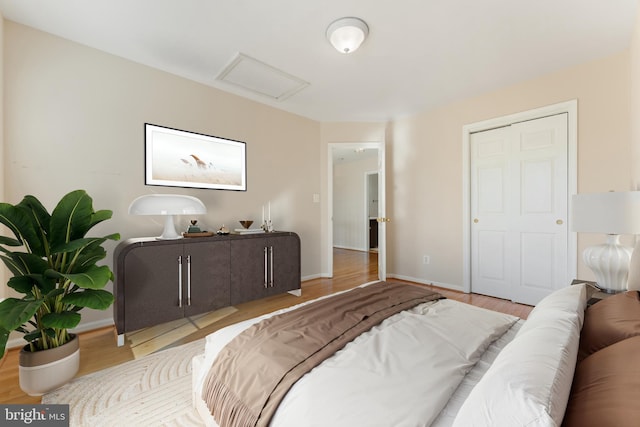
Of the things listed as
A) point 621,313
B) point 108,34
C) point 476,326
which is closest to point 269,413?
point 476,326

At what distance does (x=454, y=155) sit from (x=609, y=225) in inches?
91.5

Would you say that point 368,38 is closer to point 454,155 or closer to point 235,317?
point 454,155

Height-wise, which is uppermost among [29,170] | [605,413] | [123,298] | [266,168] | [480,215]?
[266,168]

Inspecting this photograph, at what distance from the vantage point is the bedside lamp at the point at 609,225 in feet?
4.40

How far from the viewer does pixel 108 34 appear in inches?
87.3

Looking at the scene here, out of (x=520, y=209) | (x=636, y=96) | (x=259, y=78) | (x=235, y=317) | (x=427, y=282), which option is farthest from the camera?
(x=427, y=282)

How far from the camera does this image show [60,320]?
4.89 feet

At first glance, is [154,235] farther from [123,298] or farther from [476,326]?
[476,326]

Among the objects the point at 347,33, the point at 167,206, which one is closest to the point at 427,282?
the point at 347,33

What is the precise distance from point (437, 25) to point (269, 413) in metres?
2.66

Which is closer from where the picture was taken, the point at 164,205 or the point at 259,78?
the point at 164,205

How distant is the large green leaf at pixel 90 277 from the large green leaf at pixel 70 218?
20 cm

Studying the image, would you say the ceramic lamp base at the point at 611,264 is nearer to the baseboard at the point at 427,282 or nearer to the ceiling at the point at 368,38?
the ceiling at the point at 368,38

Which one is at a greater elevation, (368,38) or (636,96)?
(368,38)
